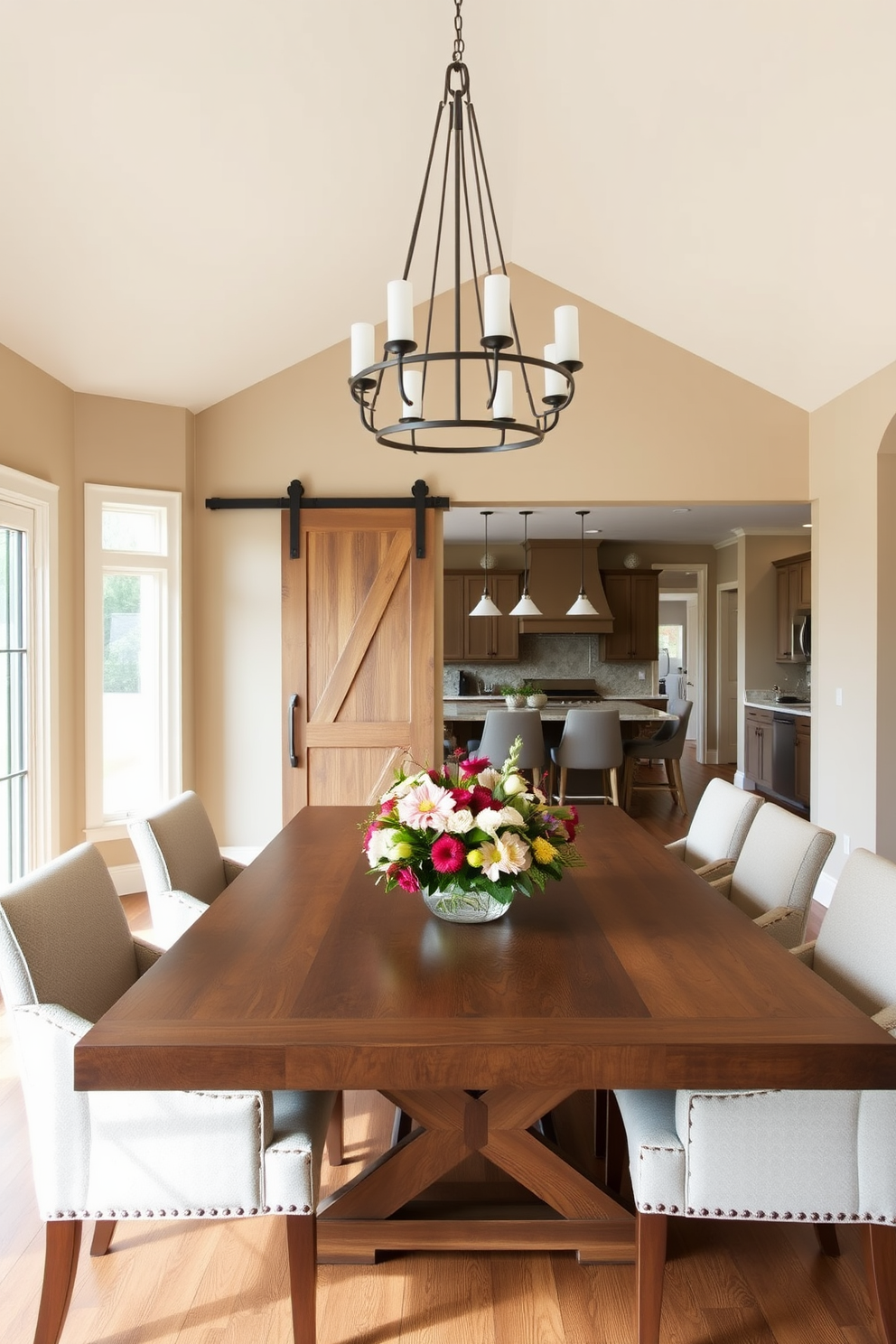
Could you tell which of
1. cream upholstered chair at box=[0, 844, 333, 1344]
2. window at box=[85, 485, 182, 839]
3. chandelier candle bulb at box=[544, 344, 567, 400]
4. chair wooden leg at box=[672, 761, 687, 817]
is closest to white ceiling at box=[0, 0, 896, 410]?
window at box=[85, 485, 182, 839]

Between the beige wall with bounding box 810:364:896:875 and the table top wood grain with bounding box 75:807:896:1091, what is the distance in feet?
9.00

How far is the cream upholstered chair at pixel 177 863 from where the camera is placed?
8.04ft

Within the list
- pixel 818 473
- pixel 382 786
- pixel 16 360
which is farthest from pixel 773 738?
pixel 16 360

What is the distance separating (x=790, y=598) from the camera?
881cm

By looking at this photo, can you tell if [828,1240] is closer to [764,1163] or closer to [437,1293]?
[764,1163]

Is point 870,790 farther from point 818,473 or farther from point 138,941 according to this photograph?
point 138,941

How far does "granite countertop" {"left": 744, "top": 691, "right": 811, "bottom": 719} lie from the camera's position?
7.65m

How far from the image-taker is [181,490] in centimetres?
505

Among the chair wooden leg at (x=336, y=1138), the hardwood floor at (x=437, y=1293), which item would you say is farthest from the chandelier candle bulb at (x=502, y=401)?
the hardwood floor at (x=437, y=1293)

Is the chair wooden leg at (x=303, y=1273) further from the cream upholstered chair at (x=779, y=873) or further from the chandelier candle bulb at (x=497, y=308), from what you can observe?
the chandelier candle bulb at (x=497, y=308)

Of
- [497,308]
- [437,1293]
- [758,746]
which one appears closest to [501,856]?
[437,1293]

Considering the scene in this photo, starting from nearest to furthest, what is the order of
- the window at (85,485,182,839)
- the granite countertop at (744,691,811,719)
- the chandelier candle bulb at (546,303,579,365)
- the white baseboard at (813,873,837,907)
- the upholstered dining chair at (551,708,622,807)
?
the chandelier candle bulb at (546,303,579,365)
the window at (85,485,182,839)
the white baseboard at (813,873,837,907)
the upholstered dining chair at (551,708,622,807)
the granite countertop at (744,691,811,719)

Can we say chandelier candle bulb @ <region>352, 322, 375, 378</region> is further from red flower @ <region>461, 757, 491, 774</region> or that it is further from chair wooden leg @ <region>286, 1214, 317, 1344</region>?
chair wooden leg @ <region>286, 1214, 317, 1344</region>

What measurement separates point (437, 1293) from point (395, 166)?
3.87 metres
